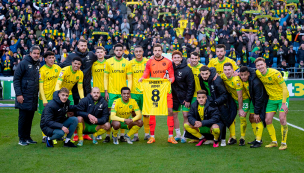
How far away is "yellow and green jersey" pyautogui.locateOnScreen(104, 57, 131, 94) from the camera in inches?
297

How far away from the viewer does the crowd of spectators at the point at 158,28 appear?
708 inches

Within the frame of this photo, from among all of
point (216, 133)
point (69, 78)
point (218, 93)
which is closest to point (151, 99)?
point (218, 93)

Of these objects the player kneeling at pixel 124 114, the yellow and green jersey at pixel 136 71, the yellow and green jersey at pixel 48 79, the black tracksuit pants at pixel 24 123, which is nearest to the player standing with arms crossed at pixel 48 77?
the yellow and green jersey at pixel 48 79

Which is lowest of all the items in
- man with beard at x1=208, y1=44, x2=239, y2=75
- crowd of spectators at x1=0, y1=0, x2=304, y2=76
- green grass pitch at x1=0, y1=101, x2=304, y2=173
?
green grass pitch at x1=0, y1=101, x2=304, y2=173

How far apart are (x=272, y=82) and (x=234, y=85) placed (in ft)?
2.59

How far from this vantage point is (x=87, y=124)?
7.19 m

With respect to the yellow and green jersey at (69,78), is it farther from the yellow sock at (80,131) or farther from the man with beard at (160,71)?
the man with beard at (160,71)

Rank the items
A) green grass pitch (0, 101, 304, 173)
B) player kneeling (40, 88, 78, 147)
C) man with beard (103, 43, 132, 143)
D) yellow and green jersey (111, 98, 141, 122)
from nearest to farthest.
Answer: green grass pitch (0, 101, 304, 173), player kneeling (40, 88, 78, 147), yellow and green jersey (111, 98, 141, 122), man with beard (103, 43, 132, 143)

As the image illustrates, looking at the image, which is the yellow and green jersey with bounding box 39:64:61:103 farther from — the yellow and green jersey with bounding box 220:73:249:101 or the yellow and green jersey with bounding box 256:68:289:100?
the yellow and green jersey with bounding box 256:68:289:100

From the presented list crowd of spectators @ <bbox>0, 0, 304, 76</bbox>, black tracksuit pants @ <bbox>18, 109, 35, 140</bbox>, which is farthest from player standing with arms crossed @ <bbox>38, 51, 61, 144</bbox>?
crowd of spectators @ <bbox>0, 0, 304, 76</bbox>

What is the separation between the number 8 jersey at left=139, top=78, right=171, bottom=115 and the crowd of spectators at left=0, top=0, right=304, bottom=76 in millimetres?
10214

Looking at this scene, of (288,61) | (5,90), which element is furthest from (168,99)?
(288,61)

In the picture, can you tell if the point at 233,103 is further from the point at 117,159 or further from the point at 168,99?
the point at 117,159

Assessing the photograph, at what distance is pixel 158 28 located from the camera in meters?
20.2
